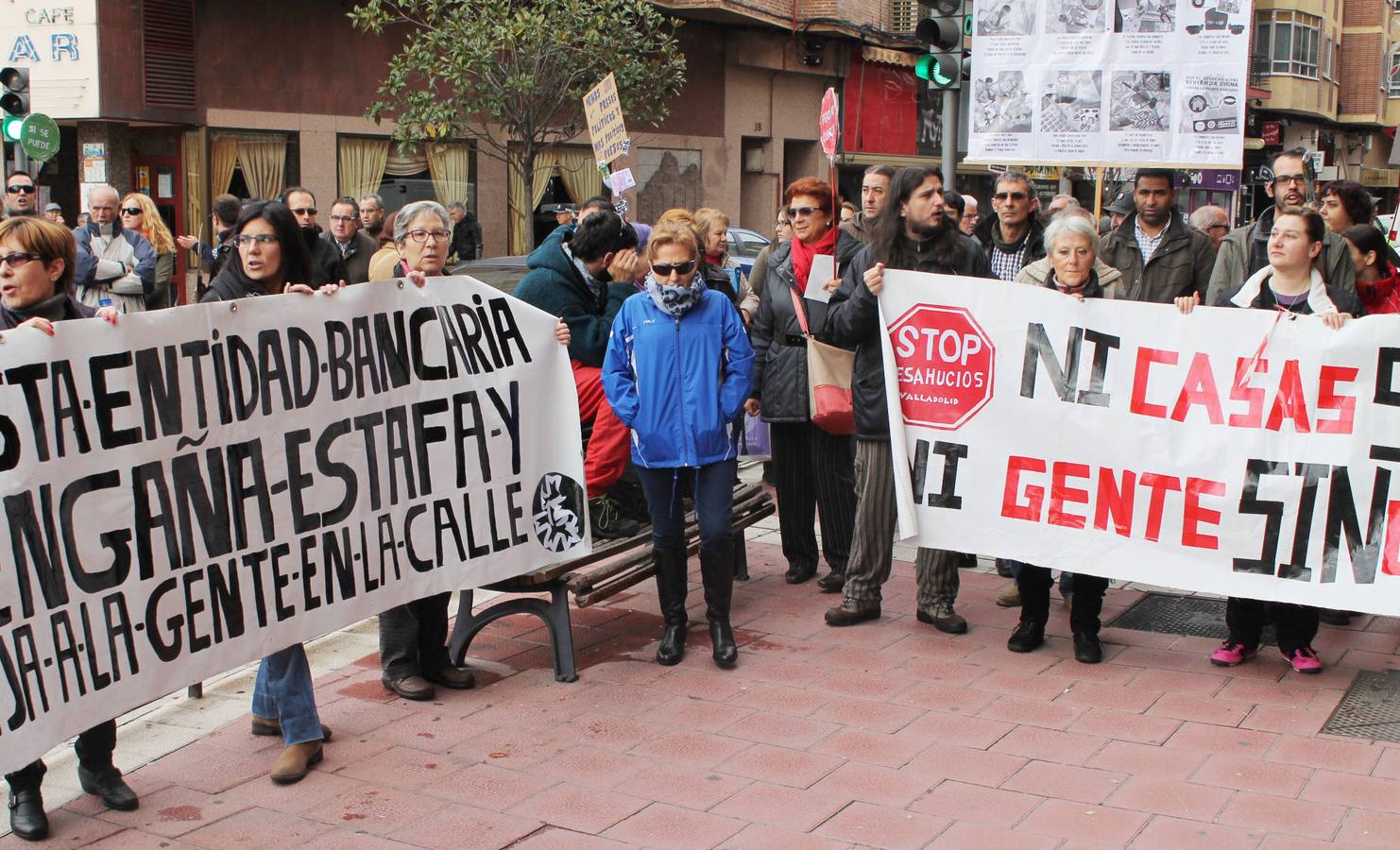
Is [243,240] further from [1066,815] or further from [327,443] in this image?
[1066,815]

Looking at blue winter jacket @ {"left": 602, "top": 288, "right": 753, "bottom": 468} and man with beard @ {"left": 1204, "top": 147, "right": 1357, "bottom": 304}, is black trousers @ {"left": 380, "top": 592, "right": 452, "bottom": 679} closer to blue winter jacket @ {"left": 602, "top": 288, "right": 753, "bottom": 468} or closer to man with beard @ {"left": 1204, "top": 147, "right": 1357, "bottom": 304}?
blue winter jacket @ {"left": 602, "top": 288, "right": 753, "bottom": 468}

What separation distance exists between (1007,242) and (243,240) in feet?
13.1

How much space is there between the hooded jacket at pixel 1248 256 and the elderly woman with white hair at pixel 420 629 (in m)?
3.53

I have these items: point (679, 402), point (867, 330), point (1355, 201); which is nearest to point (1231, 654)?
point (867, 330)

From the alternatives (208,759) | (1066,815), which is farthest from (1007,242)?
(208,759)

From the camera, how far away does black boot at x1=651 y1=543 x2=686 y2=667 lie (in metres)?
6.40

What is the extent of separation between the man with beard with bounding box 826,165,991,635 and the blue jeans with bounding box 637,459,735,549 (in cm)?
76

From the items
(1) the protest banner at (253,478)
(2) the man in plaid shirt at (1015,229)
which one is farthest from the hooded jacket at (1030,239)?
(1) the protest banner at (253,478)

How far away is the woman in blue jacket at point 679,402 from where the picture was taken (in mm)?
6238

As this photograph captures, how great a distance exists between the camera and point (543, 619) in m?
6.24

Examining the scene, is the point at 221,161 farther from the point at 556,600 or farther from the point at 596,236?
the point at 556,600

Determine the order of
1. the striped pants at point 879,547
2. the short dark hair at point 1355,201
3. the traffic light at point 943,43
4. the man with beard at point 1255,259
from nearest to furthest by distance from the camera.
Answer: the striped pants at point 879,547 → the man with beard at point 1255,259 → the short dark hair at point 1355,201 → the traffic light at point 943,43

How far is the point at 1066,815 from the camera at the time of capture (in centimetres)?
474

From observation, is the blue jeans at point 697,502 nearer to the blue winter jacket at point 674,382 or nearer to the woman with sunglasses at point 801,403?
the blue winter jacket at point 674,382
